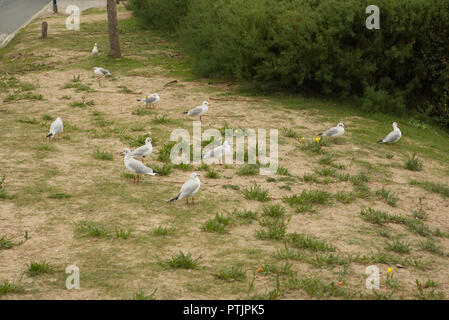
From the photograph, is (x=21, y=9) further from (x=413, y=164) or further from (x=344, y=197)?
(x=344, y=197)

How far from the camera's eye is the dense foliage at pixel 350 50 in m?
13.1

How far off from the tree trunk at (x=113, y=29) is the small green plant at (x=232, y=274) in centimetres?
1524

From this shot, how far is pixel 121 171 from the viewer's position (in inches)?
331

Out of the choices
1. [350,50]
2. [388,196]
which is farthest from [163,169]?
[350,50]

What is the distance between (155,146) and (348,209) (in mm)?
4124

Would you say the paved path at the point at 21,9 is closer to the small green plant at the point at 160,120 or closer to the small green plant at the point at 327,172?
the small green plant at the point at 160,120

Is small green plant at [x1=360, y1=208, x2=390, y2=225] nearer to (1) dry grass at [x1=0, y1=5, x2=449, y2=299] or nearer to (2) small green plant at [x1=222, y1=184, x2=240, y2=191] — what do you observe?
(1) dry grass at [x1=0, y1=5, x2=449, y2=299]

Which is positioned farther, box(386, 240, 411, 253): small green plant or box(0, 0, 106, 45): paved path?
box(0, 0, 106, 45): paved path

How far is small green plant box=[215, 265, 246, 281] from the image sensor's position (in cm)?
522

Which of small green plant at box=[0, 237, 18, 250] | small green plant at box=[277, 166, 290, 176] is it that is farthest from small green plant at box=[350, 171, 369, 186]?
small green plant at box=[0, 237, 18, 250]

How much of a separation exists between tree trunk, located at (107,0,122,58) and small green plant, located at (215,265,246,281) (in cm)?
1524

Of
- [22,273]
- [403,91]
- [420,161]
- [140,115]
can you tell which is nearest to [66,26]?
[140,115]

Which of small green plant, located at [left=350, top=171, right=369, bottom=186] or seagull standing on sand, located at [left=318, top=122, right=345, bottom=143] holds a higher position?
seagull standing on sand, located at [left=318, top=122, right=345, bottom=143]
